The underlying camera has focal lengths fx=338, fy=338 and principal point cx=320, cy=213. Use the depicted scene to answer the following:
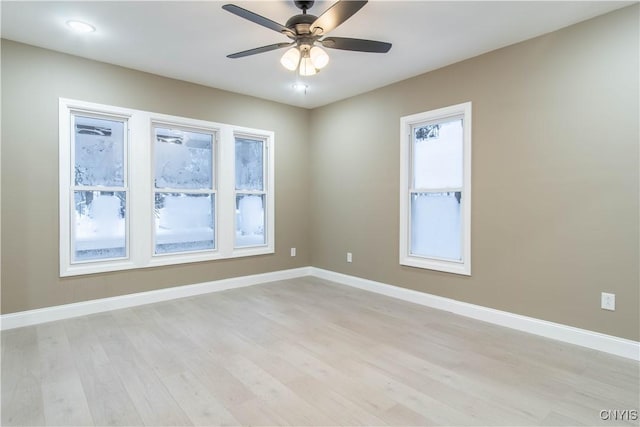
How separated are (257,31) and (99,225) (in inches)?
106

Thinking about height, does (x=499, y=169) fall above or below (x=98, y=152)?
below

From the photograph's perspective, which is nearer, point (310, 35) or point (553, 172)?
point (310, 35)

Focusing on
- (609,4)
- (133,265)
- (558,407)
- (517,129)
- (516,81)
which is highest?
(609,4)

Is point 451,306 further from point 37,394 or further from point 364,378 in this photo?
point 37,394

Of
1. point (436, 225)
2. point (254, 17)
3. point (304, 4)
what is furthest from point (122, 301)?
point (436, 225)

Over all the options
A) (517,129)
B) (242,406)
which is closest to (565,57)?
(517,129)

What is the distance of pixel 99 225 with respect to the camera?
12.4ft

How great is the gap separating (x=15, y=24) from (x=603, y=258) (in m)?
5.29

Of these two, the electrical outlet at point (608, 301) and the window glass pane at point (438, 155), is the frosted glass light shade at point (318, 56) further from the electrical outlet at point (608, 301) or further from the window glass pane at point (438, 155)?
the electrical outlet at point (608, 301)

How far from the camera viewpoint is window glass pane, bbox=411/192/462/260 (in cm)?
379

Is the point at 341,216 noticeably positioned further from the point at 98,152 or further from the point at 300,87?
the point at 98,152

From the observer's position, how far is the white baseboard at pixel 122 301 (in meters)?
3.25

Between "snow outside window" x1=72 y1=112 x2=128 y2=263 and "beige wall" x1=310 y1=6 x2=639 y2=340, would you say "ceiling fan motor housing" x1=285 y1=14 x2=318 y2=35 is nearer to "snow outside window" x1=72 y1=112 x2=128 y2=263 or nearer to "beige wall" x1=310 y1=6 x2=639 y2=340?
"beige wall" x1=310 y1=6 x2=639 y2=340

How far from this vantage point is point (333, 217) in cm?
522
